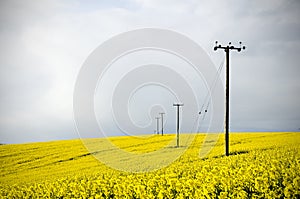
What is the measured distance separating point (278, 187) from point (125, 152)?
28683 millimetres

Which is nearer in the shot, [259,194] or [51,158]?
[259,194]

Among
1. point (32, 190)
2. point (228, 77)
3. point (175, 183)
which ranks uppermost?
point (228, 77)

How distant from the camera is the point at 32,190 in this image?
19828 millimetres

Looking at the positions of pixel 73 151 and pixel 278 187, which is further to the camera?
pixel 73 151

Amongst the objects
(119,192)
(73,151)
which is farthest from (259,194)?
(73,151)

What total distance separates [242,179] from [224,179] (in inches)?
21.7

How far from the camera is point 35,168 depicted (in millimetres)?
33000

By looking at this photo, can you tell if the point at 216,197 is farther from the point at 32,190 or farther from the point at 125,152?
the point at 125,152

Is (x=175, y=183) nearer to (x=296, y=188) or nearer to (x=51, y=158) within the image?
(x=296, y=188)

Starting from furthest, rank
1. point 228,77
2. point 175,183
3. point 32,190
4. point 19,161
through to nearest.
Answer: point 19,161
point 228,77
point 32,190
point 175,183

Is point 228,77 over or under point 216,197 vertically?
over

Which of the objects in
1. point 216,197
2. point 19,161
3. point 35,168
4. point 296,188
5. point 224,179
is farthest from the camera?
point 19,161

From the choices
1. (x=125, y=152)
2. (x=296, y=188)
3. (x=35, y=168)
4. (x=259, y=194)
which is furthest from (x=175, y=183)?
(x=125, y=152)

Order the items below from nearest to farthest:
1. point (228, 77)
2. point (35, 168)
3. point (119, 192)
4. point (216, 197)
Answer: point (216, 197)
point (119, 192)
point (228, 77)
point (35, 168)
